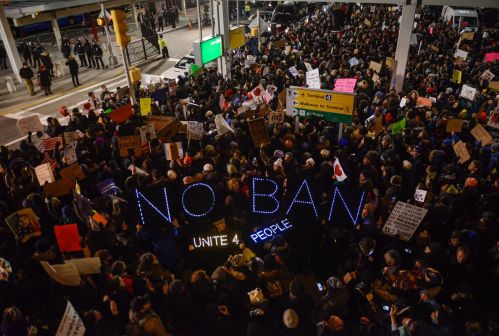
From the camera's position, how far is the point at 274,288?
4906mm

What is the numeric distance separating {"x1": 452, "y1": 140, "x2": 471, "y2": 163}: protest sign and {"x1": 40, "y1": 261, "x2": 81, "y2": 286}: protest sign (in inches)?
271

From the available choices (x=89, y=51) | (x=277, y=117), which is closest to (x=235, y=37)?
(x=277, y=117)

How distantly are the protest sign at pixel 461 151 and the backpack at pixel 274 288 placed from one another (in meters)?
4.67

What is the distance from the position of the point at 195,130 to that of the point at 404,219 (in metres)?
4.91

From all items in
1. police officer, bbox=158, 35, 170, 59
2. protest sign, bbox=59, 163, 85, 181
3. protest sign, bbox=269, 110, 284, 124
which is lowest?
police officer, bbox=158, 35, 170, 59

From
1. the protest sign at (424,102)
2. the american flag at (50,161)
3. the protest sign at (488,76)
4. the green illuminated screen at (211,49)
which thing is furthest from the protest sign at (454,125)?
the green illuminated screen at (211,49)

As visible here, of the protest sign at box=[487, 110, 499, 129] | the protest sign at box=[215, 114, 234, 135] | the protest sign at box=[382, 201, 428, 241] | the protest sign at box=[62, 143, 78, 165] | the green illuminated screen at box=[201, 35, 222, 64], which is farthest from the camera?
the green illuminated screen at box=[201, 35, 222, 64]

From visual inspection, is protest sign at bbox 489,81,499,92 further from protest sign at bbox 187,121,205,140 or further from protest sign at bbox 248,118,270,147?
protest sign at bbox 187,121,205,140

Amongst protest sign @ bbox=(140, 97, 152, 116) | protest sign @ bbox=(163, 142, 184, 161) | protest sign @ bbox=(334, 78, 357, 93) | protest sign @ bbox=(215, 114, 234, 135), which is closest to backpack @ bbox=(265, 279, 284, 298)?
protest sign @ bbox=(163, 142, 184, 161)

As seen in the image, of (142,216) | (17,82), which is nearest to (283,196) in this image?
(142,216)

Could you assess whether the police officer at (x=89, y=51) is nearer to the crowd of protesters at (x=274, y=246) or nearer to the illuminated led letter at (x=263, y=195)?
the crowd of protesters at (x=274, y=246)

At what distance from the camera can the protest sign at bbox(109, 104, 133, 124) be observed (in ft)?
30.8

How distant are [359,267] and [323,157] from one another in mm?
2941

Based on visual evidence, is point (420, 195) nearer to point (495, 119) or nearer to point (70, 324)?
point (495, 119)
